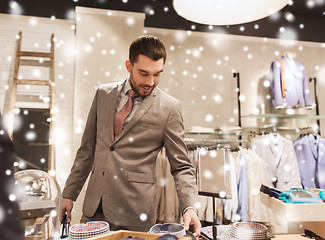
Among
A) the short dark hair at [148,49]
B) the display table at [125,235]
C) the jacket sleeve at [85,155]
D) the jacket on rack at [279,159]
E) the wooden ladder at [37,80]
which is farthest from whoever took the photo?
the jacket on rack at [279,159]

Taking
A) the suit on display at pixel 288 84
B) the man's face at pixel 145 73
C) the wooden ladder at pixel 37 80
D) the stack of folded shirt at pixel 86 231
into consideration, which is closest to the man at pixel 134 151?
the man's face at pixel 145 73

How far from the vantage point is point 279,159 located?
3.10m

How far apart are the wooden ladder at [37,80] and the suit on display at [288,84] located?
2.78 meters

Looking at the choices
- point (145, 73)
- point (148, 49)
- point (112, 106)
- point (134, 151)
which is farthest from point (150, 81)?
point (134, 151)

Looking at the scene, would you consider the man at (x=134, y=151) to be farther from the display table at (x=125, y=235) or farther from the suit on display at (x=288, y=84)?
the suit on display at (x=288, y=84)

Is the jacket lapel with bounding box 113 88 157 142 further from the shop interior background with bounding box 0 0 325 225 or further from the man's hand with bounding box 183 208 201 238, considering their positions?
the shop interior background with bounding box 0 0 325 225

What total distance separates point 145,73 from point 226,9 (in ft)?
2.03

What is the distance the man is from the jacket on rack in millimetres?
2026

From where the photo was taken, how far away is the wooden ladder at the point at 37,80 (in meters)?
2.87

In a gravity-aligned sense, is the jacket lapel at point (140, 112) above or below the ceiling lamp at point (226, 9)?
below

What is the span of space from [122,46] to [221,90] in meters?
1.53

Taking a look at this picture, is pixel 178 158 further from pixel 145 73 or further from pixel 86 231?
pixel 86 231

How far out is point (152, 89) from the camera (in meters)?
1.50

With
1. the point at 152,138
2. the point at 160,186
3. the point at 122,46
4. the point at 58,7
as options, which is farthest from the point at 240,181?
the point at 58,7
